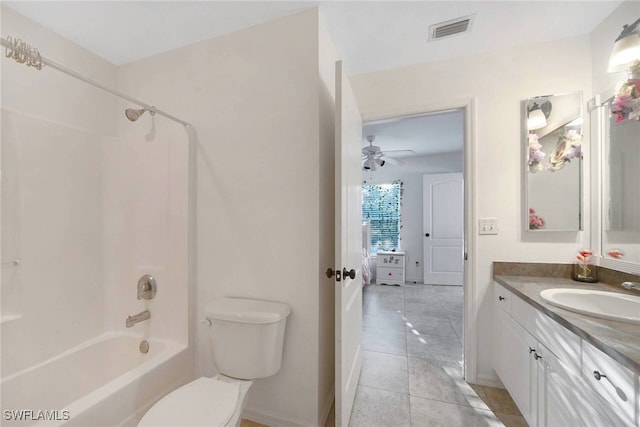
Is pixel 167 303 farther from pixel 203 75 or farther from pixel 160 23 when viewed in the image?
pixel 160 23

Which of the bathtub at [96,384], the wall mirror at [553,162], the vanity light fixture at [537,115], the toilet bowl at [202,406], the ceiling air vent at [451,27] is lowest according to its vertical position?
the bathtub at [96,384]

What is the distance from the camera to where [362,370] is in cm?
203

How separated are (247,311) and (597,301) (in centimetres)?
180

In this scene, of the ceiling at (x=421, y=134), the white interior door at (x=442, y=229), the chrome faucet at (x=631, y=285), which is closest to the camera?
the chrome faucet at (x=631, y=285)

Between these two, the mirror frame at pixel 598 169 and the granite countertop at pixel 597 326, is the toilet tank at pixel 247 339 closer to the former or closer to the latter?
the granite countertop at pixel 597 326

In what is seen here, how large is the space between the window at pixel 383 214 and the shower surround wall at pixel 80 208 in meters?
4.04

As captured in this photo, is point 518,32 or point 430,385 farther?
point 430,385

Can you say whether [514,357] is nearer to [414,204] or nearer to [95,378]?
[95,378]

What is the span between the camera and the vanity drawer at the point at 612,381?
75cm

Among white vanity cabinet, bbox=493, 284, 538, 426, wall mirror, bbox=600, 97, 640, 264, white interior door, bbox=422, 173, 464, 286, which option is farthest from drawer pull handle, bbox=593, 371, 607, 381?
white interior door, bbox=422, 173, 464, 286

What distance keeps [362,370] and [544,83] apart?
2.45m

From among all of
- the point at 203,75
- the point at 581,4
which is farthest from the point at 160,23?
the point at 581,4

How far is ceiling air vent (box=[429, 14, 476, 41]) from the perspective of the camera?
5.07 ft

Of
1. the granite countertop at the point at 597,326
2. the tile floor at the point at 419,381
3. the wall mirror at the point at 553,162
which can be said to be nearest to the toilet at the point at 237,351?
the tile floor at the point at 419,381
